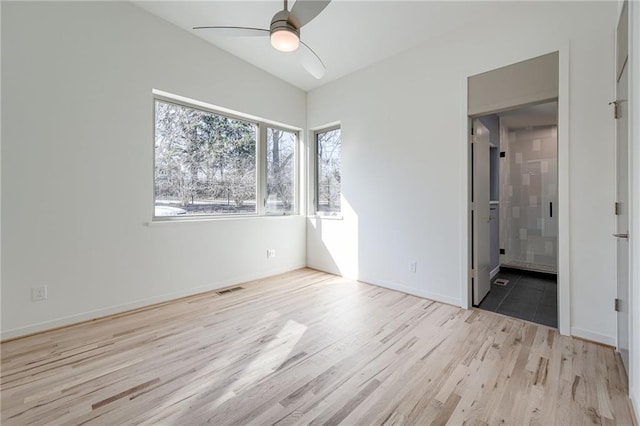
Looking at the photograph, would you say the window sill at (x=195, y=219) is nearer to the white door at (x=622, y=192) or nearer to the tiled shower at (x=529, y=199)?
the white door at (x=622, y=192)

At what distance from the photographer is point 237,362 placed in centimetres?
196

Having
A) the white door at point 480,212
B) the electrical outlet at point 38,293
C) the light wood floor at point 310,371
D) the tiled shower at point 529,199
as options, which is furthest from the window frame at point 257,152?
the tiled shower at point 529,199

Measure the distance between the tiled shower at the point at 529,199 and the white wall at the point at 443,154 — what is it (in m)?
2.45

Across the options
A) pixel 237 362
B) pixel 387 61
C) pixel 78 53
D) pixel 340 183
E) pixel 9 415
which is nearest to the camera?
pixel 9 415

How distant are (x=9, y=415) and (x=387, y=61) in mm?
4443

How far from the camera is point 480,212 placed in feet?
10.3

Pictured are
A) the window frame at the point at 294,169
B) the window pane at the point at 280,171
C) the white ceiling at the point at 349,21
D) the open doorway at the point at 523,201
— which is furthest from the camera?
the window pane at the point at 280,171

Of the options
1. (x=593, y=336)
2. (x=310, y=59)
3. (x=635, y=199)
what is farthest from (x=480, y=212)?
(x=310, y=59)

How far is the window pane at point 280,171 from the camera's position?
14.1 ft

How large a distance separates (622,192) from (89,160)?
429cm

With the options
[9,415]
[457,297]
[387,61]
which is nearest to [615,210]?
[457,297]

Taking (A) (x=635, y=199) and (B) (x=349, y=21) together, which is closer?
(A) (x=635, y=199)

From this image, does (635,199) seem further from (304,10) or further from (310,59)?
(310,59)

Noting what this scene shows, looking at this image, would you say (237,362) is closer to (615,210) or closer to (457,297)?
(457,297)
